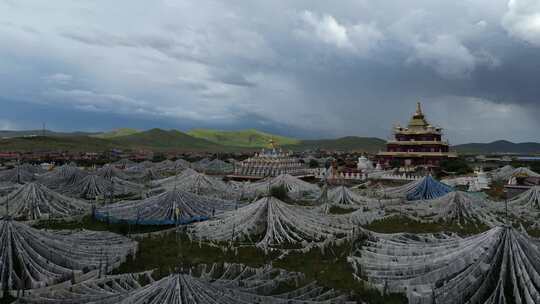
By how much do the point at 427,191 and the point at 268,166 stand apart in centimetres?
1352

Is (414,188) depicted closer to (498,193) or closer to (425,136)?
(498,193)

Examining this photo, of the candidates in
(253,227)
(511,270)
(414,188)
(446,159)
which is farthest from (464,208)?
(446,159)

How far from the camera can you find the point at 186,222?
18438mm

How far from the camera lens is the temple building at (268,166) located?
3569 cm

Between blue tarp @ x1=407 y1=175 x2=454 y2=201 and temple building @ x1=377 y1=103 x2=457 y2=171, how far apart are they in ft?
61.2

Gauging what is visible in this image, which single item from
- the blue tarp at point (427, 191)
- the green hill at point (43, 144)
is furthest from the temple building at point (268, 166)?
the green hill at point (43, 144)

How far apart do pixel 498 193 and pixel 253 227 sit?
19535 mm

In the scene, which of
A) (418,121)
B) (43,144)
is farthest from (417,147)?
(43,144)

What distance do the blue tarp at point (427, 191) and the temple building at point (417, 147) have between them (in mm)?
18668

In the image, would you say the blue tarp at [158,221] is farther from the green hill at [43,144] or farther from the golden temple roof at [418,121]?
the green hill at [43,144]

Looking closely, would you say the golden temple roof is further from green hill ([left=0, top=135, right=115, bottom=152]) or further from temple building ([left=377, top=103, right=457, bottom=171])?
green hill ([left=0, top=135, right=115, bottom=152])

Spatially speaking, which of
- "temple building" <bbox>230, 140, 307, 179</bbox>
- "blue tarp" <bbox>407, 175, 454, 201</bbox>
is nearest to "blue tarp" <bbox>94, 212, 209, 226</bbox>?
"blue tarp" <bbox>407, 175, 454, 201</bbox>

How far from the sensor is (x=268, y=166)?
3578cm

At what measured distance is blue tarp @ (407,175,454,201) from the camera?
1011 inches
